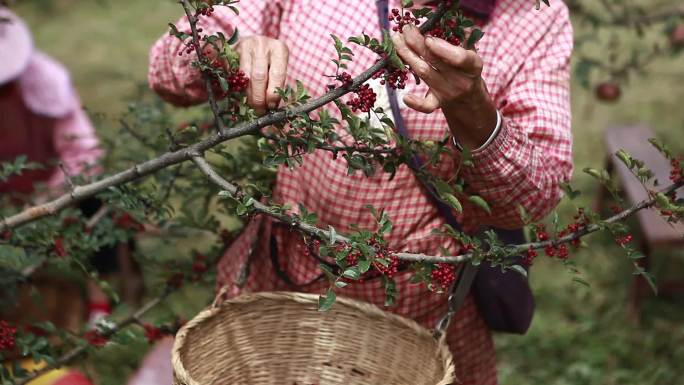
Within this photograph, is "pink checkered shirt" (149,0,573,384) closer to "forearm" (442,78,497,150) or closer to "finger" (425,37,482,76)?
"forearm" (442,78,497,150)

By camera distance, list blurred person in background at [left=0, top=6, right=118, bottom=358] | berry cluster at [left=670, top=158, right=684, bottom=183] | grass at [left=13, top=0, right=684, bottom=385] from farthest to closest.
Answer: grass at [left=13, top=0, right=684, bottom=385] < blurred person in background at [left=0, top=6, right=118, bottom=358] < berry cluster at [left=670, top=158, right=684, bottom=183]

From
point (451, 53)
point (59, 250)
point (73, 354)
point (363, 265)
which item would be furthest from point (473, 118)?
point (73, 354)

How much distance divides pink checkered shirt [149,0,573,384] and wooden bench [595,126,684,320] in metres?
1.24

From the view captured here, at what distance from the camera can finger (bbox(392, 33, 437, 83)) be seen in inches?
48.6

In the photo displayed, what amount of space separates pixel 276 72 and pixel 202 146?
168 mm


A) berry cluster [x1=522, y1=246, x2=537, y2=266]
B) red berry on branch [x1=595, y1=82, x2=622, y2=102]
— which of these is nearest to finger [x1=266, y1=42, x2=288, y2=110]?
berry cluster [x1=522, y1=246, x2=537, y2=266]

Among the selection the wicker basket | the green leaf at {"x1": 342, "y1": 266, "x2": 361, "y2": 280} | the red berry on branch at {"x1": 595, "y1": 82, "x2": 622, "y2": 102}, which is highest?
the green leaf at {"x1": 342, "y1": 266, "x2": 361, "y2": 280}

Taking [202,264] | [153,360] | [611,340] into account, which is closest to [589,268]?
[611,340]

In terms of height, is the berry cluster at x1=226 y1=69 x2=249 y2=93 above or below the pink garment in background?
above

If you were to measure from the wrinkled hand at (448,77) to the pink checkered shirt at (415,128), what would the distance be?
93 mm

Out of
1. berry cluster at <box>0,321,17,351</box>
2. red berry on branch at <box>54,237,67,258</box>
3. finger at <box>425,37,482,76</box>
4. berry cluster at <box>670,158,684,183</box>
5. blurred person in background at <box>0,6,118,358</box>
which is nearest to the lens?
finger at <box>425,37,482,76</box>

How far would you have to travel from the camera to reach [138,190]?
68.1 inches

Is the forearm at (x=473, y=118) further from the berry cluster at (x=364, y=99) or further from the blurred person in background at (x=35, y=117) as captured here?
the blurred person in background at (x=35, y=117)

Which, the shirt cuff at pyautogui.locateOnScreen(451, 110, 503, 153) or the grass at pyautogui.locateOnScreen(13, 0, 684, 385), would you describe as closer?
the shirt cuff at pyautogui.locateOnScreen(451, 110, 503, 153)
